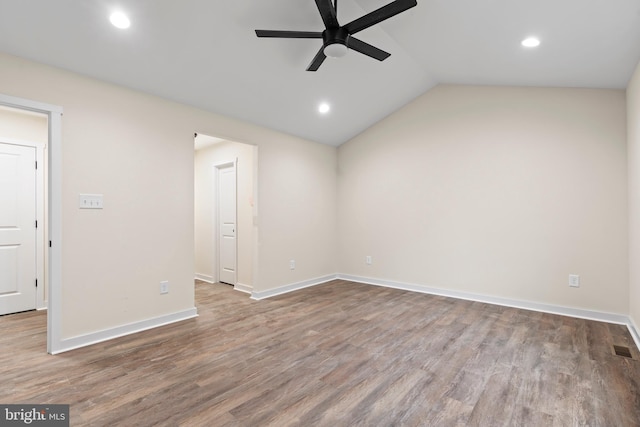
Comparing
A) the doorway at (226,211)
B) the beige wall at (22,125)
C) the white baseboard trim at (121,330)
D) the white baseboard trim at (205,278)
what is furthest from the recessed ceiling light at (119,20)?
the white baseboard trim at (205,278)

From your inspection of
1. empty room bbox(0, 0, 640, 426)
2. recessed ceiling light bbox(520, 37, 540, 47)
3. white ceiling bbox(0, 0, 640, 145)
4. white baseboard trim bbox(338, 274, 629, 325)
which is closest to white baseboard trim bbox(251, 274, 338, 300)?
empty room bbox(0, 0, 640, 426)

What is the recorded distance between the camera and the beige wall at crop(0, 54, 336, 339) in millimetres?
2682

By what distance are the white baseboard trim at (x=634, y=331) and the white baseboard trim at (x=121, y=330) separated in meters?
4.48

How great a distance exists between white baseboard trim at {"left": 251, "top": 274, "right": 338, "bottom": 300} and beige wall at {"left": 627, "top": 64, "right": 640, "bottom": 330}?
3.88 m

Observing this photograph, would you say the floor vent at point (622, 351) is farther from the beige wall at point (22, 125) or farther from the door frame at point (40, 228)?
the beige wall at point (22, 125)

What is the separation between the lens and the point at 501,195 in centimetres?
402

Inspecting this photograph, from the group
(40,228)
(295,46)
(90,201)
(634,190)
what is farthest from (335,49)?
(40,228)

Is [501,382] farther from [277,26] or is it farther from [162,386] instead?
[277,26]

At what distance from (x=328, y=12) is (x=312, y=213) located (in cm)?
342

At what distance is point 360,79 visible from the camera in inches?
152

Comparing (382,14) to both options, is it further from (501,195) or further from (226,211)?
(226,211)

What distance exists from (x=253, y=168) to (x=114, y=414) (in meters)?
3.22

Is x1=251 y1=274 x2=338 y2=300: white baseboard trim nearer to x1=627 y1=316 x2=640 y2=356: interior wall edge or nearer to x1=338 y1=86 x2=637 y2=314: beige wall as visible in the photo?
x1=338 y1=86 x2=637 y2=314: beige wall

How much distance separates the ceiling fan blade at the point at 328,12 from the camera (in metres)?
2.03
